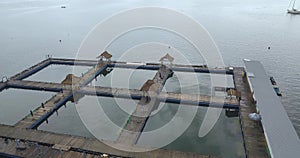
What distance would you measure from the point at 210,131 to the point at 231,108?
5.84m

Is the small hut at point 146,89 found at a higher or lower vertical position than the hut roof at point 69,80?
lower

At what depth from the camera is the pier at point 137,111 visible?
2412cm

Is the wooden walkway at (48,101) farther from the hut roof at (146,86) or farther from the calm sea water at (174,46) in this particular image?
the hut roof at (146,86)

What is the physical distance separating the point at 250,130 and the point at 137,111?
14.9 m

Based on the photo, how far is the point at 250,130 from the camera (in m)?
27.3

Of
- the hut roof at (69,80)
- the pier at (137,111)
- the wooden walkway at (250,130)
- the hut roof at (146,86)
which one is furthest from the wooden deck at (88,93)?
the wooden walkway at (250,130)

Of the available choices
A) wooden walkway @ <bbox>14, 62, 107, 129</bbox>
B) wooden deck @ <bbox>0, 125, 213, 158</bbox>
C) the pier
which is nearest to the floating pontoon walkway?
the pier

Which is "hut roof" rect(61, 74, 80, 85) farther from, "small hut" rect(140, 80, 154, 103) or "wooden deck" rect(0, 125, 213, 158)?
"small hut" rect(140, 80, 154, 103)

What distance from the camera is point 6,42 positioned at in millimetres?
75000

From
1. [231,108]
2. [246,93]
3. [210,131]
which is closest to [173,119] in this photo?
[210,131]

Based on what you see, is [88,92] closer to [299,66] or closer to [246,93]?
[246,93]

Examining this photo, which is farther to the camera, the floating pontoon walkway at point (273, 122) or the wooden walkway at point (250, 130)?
the wooden walkway at point (250, 130)

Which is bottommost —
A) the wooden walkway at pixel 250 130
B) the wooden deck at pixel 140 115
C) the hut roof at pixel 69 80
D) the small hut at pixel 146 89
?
the wooden walkway at pixel 250 130

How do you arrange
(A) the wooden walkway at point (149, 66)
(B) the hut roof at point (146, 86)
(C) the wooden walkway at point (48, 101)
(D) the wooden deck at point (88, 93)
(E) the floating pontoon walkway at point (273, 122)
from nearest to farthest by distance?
(E) the floating pontoon walkway at point (273, 122) < (D) the wooden deck at point (88, 93) < (C) the wooden walkway at point (48, 101) < (B) the hut roof at point (146, 86) < (A) the wooden walkway at point (149, 66)
